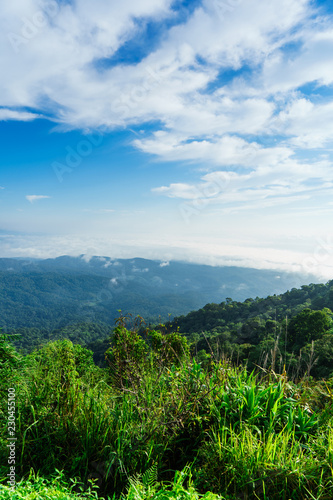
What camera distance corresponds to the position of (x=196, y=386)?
3242 millimetres

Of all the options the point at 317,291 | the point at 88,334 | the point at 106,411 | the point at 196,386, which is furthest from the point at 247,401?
the point at 88,334

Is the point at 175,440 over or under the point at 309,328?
over

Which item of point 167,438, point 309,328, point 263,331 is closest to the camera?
point 167,438

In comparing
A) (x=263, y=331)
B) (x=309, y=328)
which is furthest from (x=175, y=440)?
(x=263, y=331)

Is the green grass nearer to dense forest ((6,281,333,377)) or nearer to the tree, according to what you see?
dense forest ((6,281,333,377))

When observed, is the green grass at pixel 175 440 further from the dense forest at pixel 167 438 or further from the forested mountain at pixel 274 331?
the forested mountain at pixel 274 331

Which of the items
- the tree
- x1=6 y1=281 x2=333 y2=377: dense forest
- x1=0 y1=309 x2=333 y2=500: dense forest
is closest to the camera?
x1=0 y1=309 x2=333 y2=500: dense forest

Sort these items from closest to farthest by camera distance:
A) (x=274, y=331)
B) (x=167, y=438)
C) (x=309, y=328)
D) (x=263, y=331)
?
(x=167, y=438) → (x=274, y=331) → (x=309, y=328) → (x=263, y=331)

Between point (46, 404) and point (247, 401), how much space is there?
2281mm

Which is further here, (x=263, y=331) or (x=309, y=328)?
(x=263, y=331)

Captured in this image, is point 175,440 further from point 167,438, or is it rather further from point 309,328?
point 309,328

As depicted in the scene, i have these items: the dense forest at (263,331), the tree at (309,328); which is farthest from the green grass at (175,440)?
the tree at (309,328)

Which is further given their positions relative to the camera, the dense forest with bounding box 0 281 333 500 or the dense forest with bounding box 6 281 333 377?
the dense forest with bounding box 6 281 333 377

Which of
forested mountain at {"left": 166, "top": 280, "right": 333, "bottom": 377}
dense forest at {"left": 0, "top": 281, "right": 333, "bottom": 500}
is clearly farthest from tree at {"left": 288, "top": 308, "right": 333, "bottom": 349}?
dense forest at {"left": 0, "top": 281, "right": 333, "bottom": 500}
